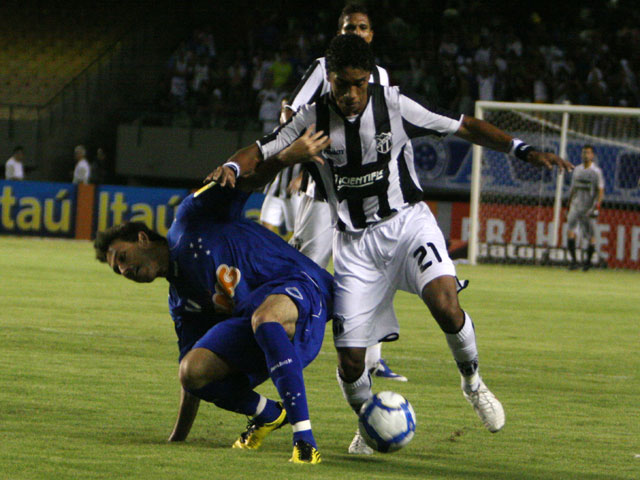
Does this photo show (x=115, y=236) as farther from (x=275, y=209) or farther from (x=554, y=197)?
(x=554, y=197)

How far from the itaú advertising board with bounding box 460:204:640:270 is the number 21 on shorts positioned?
1398cm

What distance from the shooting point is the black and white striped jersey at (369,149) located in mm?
5547

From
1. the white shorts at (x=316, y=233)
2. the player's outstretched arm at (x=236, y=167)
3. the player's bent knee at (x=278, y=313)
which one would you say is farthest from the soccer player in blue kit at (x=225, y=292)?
the white shorts at (x=316, y=233)

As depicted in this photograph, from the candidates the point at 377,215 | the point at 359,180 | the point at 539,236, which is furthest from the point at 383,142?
the point at 539,236

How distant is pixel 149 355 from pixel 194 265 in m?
3.32

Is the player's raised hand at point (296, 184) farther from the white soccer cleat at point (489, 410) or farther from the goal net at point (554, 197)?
the goal net at point (554, 197)

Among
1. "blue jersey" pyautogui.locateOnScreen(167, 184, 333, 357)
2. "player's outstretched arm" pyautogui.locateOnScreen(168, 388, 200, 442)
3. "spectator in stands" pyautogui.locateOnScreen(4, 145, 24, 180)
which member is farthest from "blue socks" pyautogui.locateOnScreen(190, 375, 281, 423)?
"spectator in stands" pyautogui.locateOnScreen(4, 145, 24, 180)

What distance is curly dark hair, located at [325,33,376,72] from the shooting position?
518 centimetres

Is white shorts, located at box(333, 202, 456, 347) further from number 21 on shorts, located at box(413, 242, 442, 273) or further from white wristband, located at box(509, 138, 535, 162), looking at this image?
white wristband, located at box(509, 138, 535, 162)

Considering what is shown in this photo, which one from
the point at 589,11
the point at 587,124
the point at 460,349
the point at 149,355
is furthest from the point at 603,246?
the point at 460,349

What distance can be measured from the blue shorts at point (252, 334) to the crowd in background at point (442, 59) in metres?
16.9

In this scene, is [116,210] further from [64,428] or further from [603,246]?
[64,428]

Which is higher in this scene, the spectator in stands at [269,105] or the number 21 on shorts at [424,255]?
the spectator in stands at [269,105]

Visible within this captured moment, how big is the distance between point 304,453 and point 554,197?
51.8 ft
